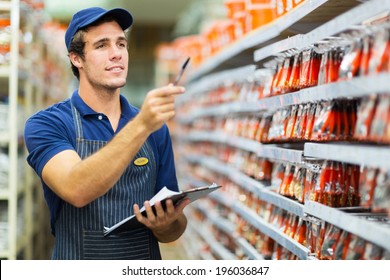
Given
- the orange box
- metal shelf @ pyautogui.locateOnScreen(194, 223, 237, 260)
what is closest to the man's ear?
metal shelf @ pyautogui.locateOnScreen(194, 223, 237, 260)

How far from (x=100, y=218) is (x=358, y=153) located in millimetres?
1153

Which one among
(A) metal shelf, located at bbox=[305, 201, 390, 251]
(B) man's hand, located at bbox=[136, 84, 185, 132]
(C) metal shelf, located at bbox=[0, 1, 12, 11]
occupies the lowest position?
(A) metal shelf, located at bbox=[305, 201, 390, 251]

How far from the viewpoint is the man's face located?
8.92 ft

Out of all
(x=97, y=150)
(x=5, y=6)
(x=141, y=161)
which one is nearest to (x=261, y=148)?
(x=141, y=161)

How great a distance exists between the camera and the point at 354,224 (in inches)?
82.7

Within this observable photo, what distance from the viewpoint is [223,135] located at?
228 inches

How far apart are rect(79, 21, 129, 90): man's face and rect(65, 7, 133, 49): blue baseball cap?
0.12 feet

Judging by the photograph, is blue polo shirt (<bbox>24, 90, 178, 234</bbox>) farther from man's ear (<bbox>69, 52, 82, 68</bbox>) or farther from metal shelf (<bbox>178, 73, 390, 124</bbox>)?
metal shelf (<bbox>178, 73, 390, 124</bbox>)

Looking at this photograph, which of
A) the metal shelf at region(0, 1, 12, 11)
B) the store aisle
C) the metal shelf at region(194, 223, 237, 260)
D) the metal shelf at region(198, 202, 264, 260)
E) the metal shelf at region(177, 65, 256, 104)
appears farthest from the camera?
the store aisle

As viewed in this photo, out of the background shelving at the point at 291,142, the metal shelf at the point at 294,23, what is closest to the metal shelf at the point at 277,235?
the background shelving at the point at 291,142

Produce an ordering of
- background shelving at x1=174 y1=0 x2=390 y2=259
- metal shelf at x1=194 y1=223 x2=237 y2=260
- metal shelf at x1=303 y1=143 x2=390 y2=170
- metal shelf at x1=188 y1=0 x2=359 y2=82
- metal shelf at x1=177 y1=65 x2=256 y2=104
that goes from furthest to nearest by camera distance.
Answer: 1. metal shelf at x1=194 y1=223 x2=237 y2=260
2. metal shelf at x1=177 y1=65 x2=256 y2=104
3. metal shelf at x1=188 y1=0 x2=359 y2=82
4. background shelving at x1=174 y1=0 x2=390 y2=259
5. metal shelf at x1=303 y1=143 x2=390 y2=170

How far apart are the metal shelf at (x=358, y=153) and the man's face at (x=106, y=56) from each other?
2.62ft
